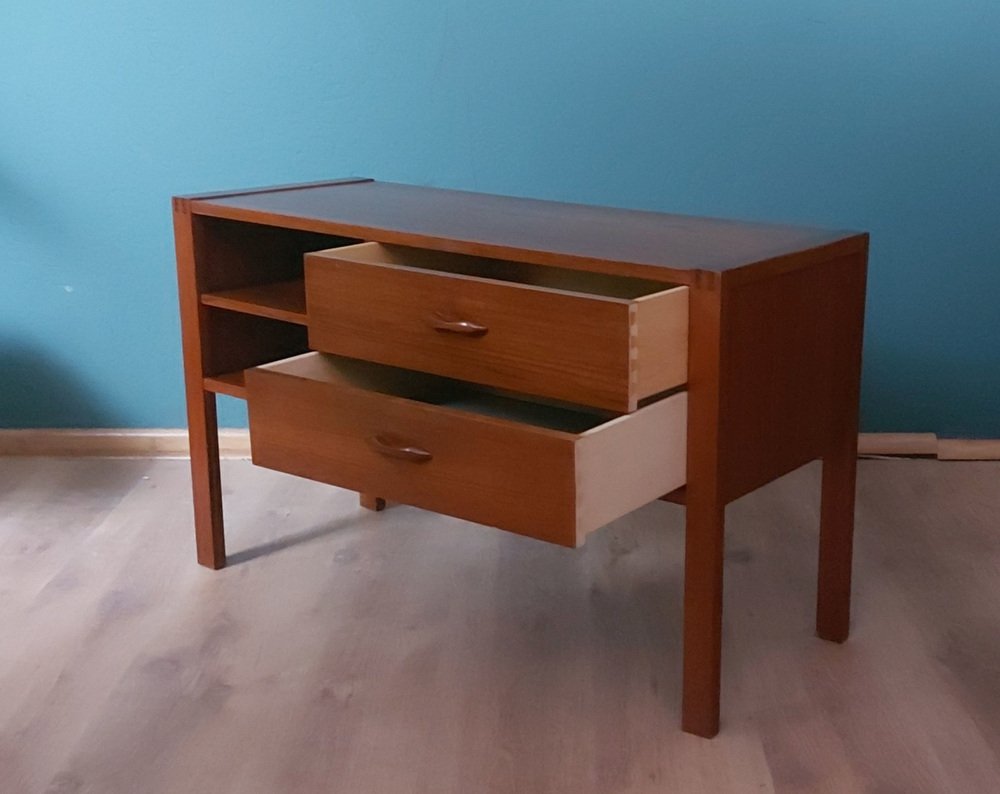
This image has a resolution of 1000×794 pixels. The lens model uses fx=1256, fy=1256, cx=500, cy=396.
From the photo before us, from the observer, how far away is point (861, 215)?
2.16m

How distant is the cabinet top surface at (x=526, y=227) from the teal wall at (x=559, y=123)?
0.40 metres

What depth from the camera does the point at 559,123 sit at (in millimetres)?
2176

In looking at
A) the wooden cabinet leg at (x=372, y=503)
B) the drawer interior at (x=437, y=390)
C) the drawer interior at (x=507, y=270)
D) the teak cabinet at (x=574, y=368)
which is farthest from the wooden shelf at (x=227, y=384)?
the wooden cabinet leg at (x=372, y=503)

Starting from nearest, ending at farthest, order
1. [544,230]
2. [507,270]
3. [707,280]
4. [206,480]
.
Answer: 1. [707,280]
2. [544,230]
3. [507,270]
4. [206,480]

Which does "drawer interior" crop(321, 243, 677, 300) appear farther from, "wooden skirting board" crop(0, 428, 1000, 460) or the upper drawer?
"wooden skirting board" crop(0, 428, 1000, 460)

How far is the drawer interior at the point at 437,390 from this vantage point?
1579 mm

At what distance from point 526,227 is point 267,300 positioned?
1.35 feet

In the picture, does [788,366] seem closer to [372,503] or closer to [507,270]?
[507,270]

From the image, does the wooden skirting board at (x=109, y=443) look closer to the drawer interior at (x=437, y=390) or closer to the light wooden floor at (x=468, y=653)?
the light wooden floor at (x=468, y=653)

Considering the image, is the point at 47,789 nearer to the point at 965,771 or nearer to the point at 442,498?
the point at 442,498

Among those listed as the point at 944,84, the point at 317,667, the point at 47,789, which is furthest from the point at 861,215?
the point at 47,789

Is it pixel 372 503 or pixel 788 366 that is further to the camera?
pixel 372 503

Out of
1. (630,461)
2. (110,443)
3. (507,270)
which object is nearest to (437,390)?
(507,270)

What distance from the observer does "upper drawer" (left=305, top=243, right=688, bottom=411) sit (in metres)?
1.24
